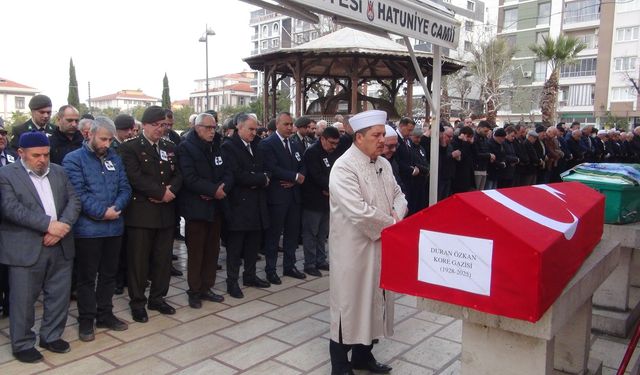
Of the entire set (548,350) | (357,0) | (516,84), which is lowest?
(548,350)

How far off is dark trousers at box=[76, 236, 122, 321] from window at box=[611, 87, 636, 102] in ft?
152

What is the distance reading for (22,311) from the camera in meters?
3.76

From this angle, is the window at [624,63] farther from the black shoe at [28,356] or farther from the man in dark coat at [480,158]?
the black shoe at [28,356]

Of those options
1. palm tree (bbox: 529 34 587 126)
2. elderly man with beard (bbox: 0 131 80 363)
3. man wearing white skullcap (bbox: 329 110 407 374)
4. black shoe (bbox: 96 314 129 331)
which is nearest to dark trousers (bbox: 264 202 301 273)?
black shoe (bbox: 96 314 129 331)

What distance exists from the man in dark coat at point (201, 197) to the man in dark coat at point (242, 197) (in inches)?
4.9

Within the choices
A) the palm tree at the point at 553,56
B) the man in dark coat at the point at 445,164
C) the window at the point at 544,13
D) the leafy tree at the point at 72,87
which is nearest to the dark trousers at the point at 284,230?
the man in dark coat at the point at 445,164

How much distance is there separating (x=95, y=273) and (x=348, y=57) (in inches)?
385

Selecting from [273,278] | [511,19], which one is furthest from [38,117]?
[511,19]

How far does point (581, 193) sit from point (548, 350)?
1.45m

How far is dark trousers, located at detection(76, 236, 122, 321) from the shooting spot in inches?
164

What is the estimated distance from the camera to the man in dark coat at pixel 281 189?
19.1ft

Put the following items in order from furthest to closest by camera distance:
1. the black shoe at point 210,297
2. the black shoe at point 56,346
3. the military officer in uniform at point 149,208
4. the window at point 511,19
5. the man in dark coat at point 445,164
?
1. the window at point 511,19
2. the man in dark coat at point 445,164
3. the black shoe at point 210,297
4. the military officer in uniform at point 149,208
5. the black shoe at point 56,346

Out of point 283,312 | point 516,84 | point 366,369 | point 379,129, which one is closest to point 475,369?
point 366,369

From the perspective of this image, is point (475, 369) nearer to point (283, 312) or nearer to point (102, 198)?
point (283, 312)
